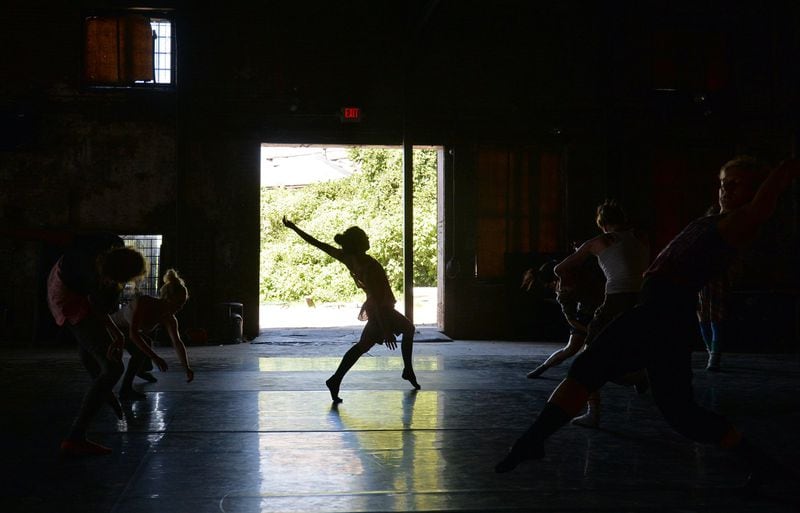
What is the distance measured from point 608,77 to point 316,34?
513 centimetres

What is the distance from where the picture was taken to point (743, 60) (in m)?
13.6

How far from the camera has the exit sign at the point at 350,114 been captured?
42.3ft

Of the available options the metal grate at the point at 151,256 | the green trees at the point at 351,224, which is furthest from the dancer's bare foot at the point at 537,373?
the green trees at the point at 351,224

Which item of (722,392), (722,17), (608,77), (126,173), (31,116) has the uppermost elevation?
(722,17)

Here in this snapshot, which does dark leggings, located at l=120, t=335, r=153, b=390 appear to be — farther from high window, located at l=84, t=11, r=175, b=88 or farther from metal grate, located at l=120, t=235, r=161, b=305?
high window, located at l=84, t=11, r=175, b=88

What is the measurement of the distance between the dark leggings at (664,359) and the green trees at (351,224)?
17458mm

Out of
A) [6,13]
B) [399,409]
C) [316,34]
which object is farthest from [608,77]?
[6,13]

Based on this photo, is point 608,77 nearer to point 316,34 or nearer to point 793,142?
point 793,142

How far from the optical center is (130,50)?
12727 mm

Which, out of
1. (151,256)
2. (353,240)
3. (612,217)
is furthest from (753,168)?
→ (151,256)

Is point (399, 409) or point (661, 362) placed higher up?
point (661, 362)

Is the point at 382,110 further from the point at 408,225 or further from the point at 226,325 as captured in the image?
the point at 226,325

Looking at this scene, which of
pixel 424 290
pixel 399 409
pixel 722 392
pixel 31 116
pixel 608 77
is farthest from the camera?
pixel 424 290

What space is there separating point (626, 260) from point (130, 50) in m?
9.67
